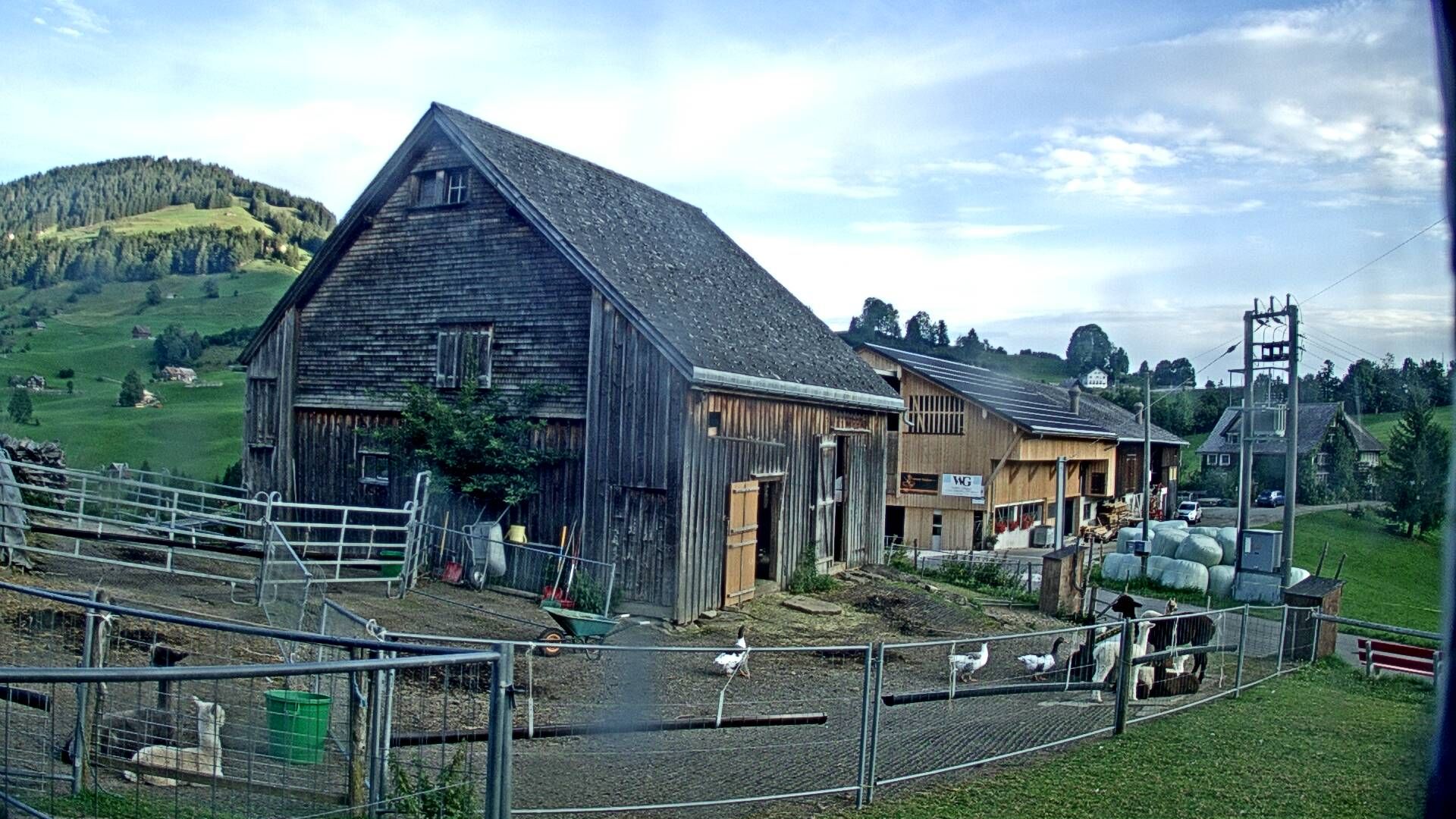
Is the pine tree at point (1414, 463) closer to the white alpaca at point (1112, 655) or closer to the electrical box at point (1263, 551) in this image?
the electrical box at point (1263, 551)

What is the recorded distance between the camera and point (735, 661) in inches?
416

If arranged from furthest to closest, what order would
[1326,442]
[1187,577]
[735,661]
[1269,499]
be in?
1. [1269,499]
2. [1326,442]
3. [1187,577]
4. [735,661]

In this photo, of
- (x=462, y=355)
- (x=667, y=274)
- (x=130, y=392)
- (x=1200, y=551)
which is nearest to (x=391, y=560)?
(x=462, y=355)

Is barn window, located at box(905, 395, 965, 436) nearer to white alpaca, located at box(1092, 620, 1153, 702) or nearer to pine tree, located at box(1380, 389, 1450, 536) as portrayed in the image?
pine tree, located at box(1380, 389, 1450, 536)

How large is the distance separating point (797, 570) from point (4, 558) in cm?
1163

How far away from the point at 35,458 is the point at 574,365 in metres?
10.5

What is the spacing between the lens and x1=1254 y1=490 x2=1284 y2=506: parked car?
4941cm

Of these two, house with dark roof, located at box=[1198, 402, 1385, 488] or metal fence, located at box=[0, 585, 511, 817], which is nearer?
metal fence, located at box=[0, 585, 511, 817]

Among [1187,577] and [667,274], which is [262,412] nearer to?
[667,274]

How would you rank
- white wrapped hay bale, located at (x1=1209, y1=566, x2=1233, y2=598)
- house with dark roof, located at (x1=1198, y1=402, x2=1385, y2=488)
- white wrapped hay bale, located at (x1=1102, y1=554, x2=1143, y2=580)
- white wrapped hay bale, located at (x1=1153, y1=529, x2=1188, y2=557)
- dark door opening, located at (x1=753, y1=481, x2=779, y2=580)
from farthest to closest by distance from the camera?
white wrapped hay bale, located at (x1=1153, y1=529, x2=1188, y2=557), white wrapped hay bale, located at (x1=1102, y1=554, x2=1143, y2=580), house with dark roof, located at (x1=1198, y1=402, x2=1385, y2=488), white wrapped hay bale, located at (x1=1209, y1=566, x2=1233, y2=598), dark door opening, located at (x1=753, y1=481, x2=779, y2=580)

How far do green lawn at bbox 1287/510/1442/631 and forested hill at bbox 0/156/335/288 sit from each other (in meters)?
66.7

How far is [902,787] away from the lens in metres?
7.27

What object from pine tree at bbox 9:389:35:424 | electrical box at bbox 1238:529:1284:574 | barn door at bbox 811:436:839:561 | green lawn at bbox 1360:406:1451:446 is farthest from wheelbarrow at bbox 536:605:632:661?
pine tree at bbox 9:389:35:424

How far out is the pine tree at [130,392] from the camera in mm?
48812
